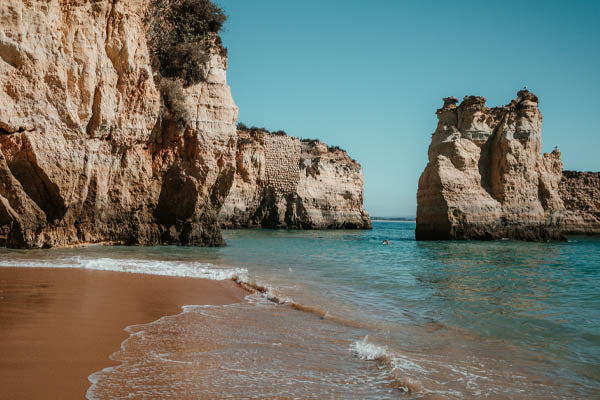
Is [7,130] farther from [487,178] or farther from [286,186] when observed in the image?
[286,186]

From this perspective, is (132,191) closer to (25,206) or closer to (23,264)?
(25,206)

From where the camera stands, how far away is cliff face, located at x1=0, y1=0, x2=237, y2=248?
9.62 m

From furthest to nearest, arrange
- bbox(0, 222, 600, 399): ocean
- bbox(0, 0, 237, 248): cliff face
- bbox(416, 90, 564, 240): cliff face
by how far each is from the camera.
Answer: bbox(416, 90, 564, 240): cliff face, bbox(0, 0, 237, 248): cliff face, bbox(0, 222, 600, 399): ocean

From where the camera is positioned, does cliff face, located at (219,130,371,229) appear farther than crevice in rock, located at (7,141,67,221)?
Yes

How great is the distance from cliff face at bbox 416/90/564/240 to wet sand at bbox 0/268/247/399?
17.8m

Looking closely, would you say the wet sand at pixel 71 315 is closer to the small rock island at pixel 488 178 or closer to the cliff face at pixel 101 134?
the cliff face at pixel 101 134

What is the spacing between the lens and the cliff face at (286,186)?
123 feet

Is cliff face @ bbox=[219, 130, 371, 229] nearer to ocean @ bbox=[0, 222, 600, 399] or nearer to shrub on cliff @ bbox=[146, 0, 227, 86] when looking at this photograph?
shrub on cliff @ bbox=[146, 0, 227, 86]

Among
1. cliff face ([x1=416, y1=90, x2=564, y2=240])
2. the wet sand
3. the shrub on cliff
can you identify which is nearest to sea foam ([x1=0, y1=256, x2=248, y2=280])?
the wet sand

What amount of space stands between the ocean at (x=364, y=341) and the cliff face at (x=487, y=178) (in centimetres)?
1378

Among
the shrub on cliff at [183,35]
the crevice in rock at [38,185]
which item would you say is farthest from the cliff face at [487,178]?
the crevice in rock at [38,185]

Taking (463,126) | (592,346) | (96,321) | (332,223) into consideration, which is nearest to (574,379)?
(592,346)

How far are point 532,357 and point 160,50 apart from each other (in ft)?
43.6

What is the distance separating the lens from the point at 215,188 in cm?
1555
